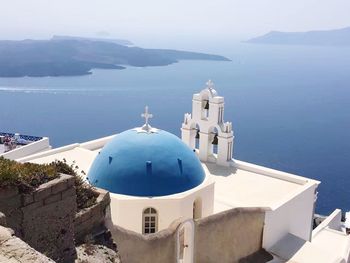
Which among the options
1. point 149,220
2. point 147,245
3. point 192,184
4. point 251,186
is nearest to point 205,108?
point 251,186

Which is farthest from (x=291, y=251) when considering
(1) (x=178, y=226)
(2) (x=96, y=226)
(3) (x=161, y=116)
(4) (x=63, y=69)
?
(4) (x=63, y=69)

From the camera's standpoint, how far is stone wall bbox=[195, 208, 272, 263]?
1127 cm

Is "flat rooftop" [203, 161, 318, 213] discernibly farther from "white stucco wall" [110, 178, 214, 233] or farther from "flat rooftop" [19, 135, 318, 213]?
"white stucco wall" [110, 178, 214, 233]

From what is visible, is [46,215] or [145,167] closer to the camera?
[46,215]

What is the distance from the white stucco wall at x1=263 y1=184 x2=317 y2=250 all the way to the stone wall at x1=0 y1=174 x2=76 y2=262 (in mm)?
8253

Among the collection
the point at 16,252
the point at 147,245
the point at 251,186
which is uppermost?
the point at 16,252

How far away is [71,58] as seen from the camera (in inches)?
5807

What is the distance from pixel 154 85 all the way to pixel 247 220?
88.5 m

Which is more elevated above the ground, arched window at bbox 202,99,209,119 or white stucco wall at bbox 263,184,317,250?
arched window at bbox 202,99,209,119

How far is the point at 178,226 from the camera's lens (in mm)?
10445

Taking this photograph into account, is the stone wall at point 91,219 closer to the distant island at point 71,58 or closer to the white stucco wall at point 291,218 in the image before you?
the white stucco wall at point 291,218

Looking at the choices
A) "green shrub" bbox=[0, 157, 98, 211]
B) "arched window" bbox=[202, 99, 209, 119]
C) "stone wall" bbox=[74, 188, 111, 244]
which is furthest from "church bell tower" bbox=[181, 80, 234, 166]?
"green shrub" bbox=[0, 157, 98, 211]

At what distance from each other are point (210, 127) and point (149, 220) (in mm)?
6205

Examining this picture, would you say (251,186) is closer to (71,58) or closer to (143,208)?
(143,208)
